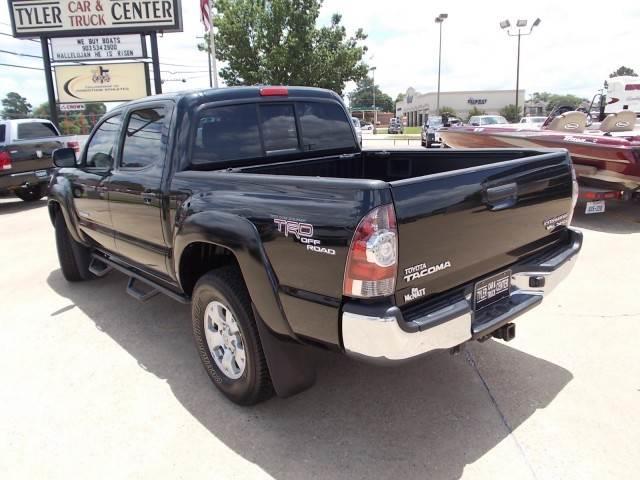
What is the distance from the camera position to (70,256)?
18.4ft

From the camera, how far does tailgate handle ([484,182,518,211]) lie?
2668 mm

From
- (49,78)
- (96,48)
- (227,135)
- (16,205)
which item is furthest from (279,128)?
(49,78)

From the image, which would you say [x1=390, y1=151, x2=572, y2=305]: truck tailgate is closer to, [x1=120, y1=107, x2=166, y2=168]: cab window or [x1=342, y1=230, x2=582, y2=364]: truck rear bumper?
[x1=342, y1=230, x2=582, y2=364]: truck rear bumper

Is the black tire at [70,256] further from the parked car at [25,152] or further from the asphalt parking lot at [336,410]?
the parked car at [25,152]

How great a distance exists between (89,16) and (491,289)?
18.4m

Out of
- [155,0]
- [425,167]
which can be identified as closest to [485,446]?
[425,167]

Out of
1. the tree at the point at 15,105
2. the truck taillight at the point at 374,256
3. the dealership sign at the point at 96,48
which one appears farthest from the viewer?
the tree at the point at 15,105

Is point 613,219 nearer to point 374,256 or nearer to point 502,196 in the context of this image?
point 502,196

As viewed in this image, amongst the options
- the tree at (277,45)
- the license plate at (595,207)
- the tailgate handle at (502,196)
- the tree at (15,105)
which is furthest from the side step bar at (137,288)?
the tree at (15,105)

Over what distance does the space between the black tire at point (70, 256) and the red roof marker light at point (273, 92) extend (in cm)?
296

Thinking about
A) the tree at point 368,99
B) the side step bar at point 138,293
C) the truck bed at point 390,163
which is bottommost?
the side step bar at point 138,293

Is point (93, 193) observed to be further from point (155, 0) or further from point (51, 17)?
point (51, 17)

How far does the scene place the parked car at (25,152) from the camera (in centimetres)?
1037

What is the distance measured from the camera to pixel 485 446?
2691mm
